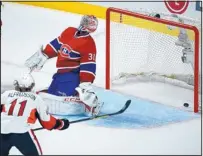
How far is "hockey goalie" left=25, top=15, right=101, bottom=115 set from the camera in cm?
277

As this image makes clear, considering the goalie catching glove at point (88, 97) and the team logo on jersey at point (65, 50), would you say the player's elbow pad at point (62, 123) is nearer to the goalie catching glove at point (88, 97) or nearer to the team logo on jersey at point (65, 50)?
the goalie catching glove at point (88, 97)

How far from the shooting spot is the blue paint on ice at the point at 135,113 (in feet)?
9.00

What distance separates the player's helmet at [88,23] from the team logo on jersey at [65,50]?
0.14 m

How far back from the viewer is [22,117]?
2.77 metres

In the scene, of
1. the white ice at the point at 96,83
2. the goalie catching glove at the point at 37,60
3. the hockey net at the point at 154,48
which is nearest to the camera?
the hockey net at the point at 154,48

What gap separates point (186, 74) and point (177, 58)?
0.35ft

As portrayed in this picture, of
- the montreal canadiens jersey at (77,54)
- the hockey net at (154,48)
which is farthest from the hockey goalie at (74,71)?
the hockey net at (154,48)

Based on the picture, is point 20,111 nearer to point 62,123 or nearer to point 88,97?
point 62,123

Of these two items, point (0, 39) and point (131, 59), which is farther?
point (0, 39)

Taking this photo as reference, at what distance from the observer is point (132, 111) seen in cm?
277

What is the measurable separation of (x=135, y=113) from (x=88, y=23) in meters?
0.61

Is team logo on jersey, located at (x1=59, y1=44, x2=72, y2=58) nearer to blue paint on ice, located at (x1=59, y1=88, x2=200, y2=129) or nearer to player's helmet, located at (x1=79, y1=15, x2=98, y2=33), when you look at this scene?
player's helmet, located at (x1=79, y1=15, x2=98, y2=33)

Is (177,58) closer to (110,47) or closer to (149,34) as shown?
(149,34)

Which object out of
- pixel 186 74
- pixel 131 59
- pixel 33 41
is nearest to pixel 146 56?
A: pixel 131 59
